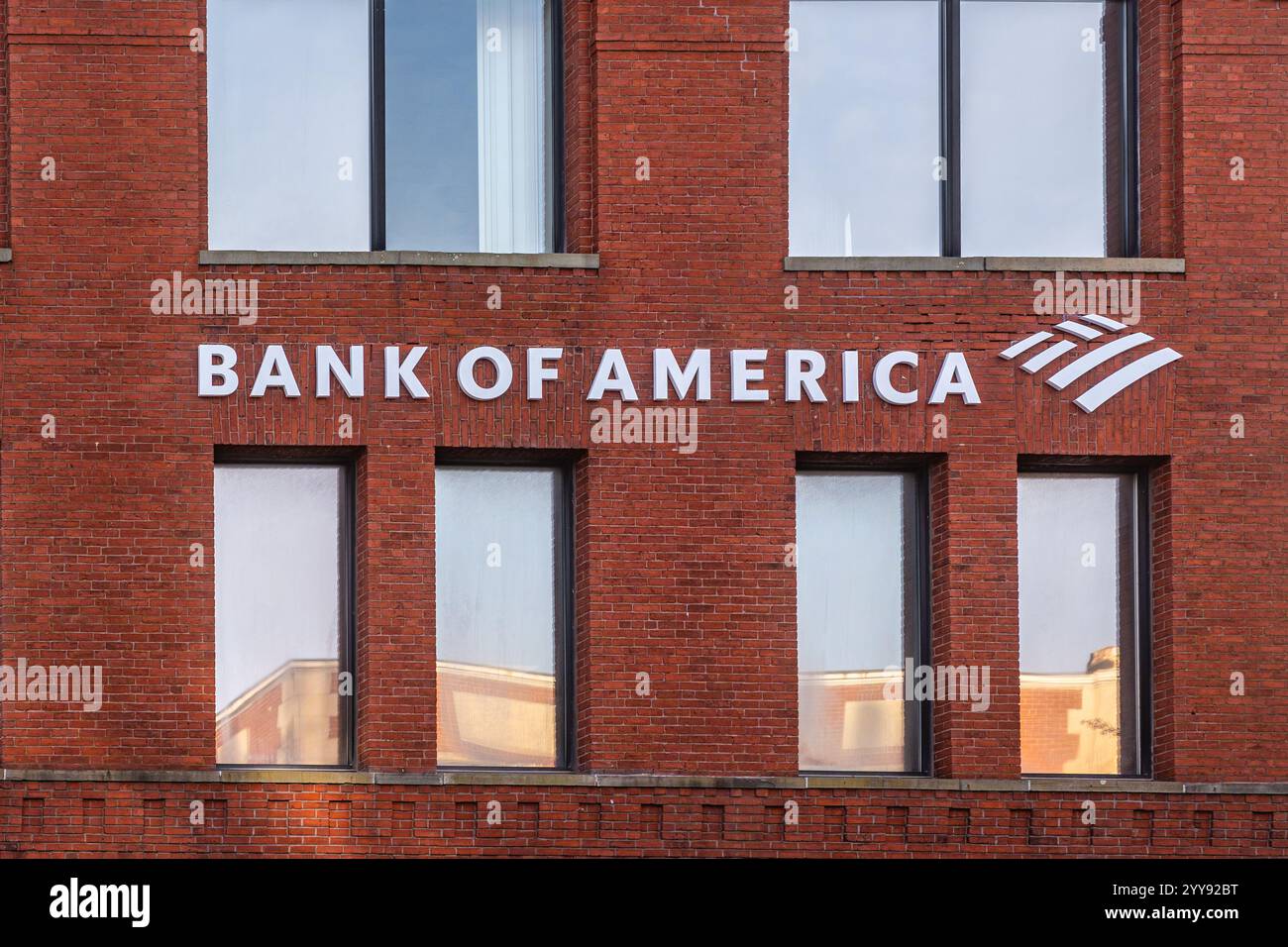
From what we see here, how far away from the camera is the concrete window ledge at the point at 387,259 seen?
741 inches

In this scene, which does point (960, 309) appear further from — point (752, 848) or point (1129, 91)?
point (752, 848)

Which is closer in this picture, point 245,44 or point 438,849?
point 438,849

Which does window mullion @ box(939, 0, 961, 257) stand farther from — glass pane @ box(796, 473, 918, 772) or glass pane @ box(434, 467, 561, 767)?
glass pane @ box(434, 467, 561, 767)

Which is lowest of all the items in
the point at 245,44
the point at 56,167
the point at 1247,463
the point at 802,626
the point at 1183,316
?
the point at 802,626

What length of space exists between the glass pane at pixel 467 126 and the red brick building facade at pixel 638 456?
0.48 meters

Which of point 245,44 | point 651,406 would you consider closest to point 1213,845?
point 651,406

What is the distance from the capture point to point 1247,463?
19094 mm

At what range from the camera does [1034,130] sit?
20031 mm

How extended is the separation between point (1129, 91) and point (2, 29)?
31.4 ft

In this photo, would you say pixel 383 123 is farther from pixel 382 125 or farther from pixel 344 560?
pixel 344 560

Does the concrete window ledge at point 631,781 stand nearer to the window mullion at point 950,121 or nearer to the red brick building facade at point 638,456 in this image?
the red brick building facade at point 638,456

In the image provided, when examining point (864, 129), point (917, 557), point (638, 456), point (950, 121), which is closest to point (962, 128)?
point (950, 121)

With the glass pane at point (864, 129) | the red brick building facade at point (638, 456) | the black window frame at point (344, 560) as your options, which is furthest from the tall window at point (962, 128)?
the black window frame at point (344, 560)

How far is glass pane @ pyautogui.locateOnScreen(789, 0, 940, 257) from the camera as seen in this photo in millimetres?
19781
